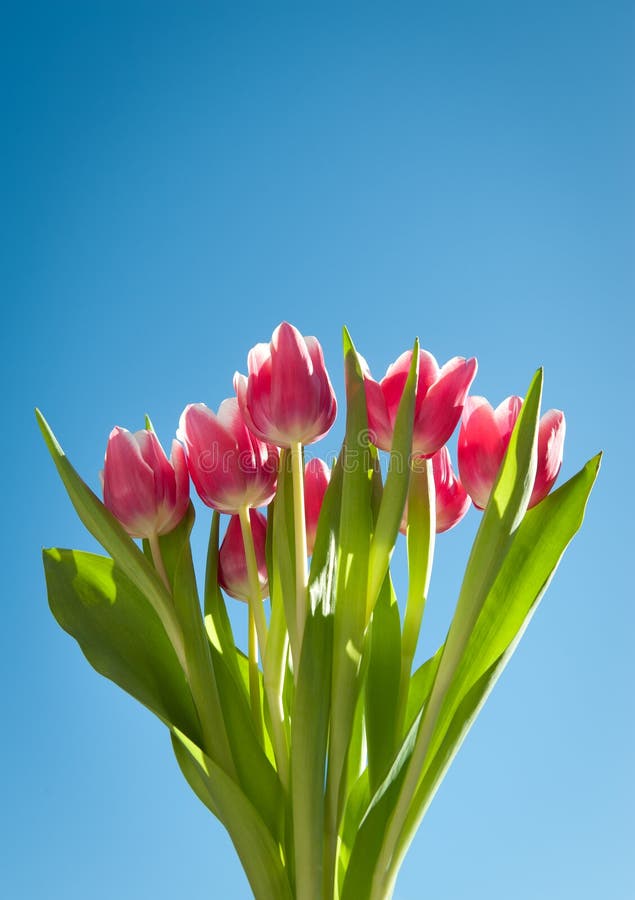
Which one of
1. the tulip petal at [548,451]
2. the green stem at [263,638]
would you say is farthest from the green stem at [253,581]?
the tulip petal at [548,451]

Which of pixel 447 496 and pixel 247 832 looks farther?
pixel 447 496

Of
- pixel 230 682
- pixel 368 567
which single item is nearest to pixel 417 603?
pixel 368 567

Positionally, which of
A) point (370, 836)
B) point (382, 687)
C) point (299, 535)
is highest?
point (299, 535)

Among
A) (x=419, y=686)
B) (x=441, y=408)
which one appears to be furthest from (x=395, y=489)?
(x=419, y=686)

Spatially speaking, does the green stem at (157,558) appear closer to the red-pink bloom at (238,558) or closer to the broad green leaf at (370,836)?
the red-pink bloom at (238,558)

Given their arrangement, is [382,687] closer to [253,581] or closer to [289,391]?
[253,581]

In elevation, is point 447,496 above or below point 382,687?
Answer: above

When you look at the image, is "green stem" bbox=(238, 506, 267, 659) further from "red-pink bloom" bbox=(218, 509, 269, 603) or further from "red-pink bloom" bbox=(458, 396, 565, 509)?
"red-pink bloom" bbox=(458, 396, 565, 509)
